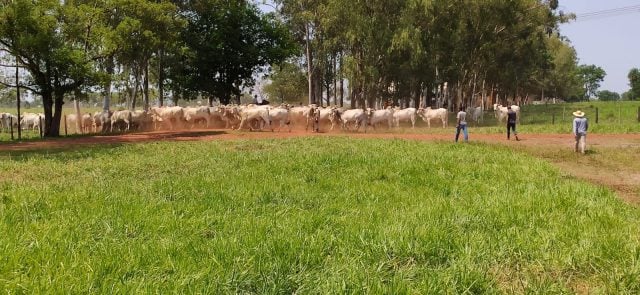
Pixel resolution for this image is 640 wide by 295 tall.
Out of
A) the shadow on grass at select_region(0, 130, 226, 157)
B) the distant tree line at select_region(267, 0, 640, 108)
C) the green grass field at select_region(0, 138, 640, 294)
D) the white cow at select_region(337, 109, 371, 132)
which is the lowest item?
the green grass field at select_region(0, 138, 640, 294)

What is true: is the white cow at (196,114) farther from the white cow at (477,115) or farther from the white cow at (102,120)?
the white cow at (477,115)


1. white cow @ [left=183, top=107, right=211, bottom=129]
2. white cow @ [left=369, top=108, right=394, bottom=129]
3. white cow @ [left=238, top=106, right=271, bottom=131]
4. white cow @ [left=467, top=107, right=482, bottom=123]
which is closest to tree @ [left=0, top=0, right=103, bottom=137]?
white cow @ [left=183, top=107, right=211, bottom=129]

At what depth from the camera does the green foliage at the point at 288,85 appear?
65312mm

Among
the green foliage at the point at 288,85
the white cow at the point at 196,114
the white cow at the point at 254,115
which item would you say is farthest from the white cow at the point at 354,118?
the green foliage at the point at 288,85

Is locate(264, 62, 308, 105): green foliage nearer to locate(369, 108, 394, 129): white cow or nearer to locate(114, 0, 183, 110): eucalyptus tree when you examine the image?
locate(369, 108, 394, 129): white cow

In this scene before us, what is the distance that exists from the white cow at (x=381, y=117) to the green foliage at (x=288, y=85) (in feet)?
99.2

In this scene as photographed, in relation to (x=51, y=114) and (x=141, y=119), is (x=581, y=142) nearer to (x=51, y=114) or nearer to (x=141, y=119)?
(x=51, y=114)

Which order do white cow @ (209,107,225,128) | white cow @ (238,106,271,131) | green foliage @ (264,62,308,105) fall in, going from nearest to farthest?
white cow @ (238,106,271,131)
white cow @ (209,107,225,128)
green foliage @ (264,62,308,105)

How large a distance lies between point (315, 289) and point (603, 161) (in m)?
13.0

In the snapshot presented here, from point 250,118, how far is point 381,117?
8.06 meters

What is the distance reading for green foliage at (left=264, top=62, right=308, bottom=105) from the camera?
65312 millimetres

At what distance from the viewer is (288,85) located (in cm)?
7231

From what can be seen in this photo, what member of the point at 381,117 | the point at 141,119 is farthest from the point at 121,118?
the point at 381,117

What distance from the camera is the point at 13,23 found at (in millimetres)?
22078
